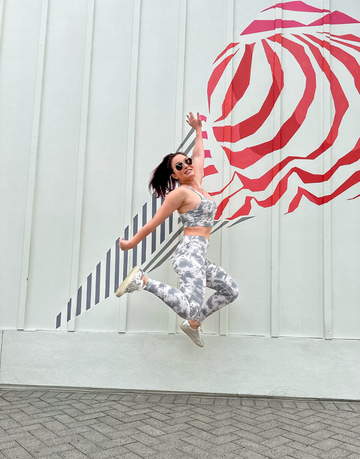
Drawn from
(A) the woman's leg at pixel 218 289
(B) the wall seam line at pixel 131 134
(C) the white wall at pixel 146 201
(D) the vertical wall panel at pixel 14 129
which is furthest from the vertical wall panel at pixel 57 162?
(A) the woman's leg at pixel 218 289

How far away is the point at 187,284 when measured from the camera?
11.3 feet

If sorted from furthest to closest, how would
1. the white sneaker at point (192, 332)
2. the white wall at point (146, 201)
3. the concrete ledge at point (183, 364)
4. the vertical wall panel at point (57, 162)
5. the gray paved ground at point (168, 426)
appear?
the vertical wall panel at point (57, 162) → the white wall at point (146, 201) → the concrete ledge at point (183, 364) → the white sneaker at point (192, 332) → the gray paved ground at point (168, 426)

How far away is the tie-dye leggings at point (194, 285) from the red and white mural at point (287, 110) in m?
0.81

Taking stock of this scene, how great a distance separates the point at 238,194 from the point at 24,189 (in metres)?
2.46

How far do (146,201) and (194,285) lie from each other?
1339mm

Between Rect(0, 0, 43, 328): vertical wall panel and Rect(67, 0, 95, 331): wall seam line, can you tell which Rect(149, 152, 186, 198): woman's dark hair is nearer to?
Rect(67, 0, 95, 331): wall seam line

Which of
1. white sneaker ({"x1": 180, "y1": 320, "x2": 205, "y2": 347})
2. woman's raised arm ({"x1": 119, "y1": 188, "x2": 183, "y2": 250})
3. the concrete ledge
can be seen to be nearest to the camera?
woman's raised arm ({"x1": 119, "y1": 188, "x2": 183, "y2": 250})

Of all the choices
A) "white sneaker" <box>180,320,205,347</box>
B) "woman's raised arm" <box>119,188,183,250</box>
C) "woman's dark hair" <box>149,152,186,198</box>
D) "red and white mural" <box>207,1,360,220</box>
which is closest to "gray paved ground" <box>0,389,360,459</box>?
"white sneaker" <box>180,320,205,347</box>

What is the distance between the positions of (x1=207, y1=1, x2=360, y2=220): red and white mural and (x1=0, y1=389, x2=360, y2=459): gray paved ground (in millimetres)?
2014

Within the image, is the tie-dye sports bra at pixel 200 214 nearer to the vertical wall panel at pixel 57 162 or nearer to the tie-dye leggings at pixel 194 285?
the tie-dye leggings at pixel 194 285

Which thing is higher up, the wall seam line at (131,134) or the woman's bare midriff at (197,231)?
the wall seam line at (131,134)

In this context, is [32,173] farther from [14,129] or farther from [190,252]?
[190,252]

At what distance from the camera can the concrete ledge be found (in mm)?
3975

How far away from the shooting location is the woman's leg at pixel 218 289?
372 centimetres
